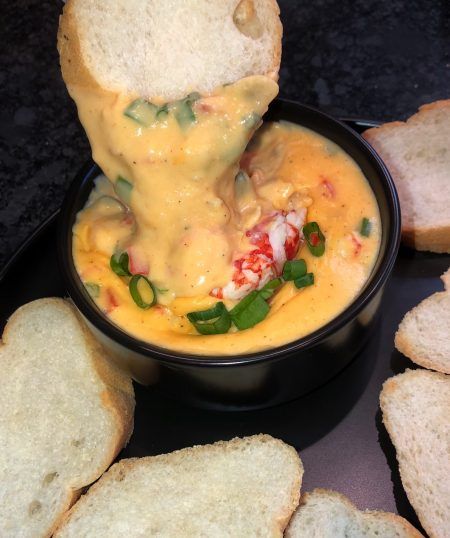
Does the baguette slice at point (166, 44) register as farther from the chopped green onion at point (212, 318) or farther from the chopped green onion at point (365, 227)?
the chopped green onion at point (212, 318)

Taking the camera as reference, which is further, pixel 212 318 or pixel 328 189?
pixel 328 189

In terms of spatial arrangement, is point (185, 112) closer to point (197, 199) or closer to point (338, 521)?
point (197, 199)

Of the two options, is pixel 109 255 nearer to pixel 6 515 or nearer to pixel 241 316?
pixel 241 316

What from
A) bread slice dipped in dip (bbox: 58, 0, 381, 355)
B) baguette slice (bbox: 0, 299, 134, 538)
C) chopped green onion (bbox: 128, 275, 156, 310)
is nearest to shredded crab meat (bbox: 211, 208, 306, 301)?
bread slice dipped in dip (bbox: 58, 0, 381, 355)

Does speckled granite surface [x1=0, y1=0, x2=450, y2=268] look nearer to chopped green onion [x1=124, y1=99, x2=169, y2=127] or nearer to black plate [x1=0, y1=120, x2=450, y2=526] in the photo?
black plate [x1=0, y1=120, x2=450, y2=526]

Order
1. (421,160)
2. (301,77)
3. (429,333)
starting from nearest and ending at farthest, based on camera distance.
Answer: (429,333) → (421,160) → (301,77)

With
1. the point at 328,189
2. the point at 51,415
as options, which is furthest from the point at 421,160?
the point at 51,415

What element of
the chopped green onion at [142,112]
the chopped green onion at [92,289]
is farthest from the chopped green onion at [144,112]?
the chopped green onion at [92,289]
